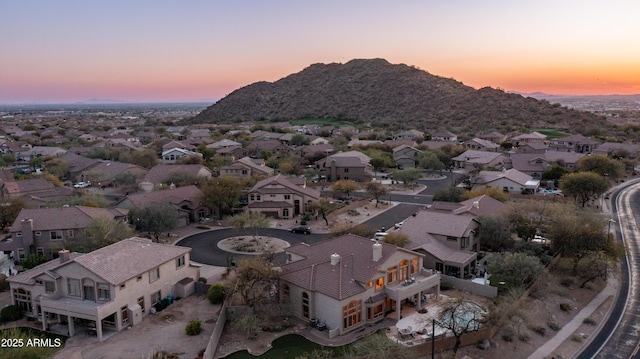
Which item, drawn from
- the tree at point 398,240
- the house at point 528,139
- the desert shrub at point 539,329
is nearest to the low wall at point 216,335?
the tree at point 398,240

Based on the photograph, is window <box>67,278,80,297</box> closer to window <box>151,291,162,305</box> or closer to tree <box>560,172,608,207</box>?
window <box>151,291,162,305</box>

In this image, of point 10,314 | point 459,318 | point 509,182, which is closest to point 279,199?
point 10,314

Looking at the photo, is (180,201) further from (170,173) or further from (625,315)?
(625,315)

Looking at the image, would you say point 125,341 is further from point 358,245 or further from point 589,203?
point 589,203

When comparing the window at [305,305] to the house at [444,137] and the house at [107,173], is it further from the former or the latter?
the house at [444,137]

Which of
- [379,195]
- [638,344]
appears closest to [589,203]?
[379,195]
